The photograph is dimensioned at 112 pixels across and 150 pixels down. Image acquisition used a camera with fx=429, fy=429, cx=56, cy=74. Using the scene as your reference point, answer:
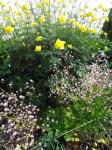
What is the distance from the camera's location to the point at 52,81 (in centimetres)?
483

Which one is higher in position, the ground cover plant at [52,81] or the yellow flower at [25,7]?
the yellow flower at [25,7]

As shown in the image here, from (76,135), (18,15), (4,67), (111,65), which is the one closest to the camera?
(76,135)

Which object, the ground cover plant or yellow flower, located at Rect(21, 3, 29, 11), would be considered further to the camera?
yellow flower, located at Rect(21, 3, 29, 11)

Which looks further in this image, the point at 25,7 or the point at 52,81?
the point at 25,7

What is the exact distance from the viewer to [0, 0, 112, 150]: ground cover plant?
4168 millimetres

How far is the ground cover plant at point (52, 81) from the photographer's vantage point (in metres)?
4.17

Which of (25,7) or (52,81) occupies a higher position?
(25,7)

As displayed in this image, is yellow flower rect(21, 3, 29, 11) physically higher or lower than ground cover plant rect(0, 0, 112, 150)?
higher

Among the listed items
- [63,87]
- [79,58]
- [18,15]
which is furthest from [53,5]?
[63,87]

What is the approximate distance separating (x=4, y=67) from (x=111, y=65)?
5.95 feet

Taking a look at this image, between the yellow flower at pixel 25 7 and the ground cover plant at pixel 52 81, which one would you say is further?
the yellow flower at pixel 25 7

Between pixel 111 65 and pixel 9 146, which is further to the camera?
pixel 111 65

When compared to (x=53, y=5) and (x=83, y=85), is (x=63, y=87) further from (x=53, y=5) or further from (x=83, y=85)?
(x=53, y=5)

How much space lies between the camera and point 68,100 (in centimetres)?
476
